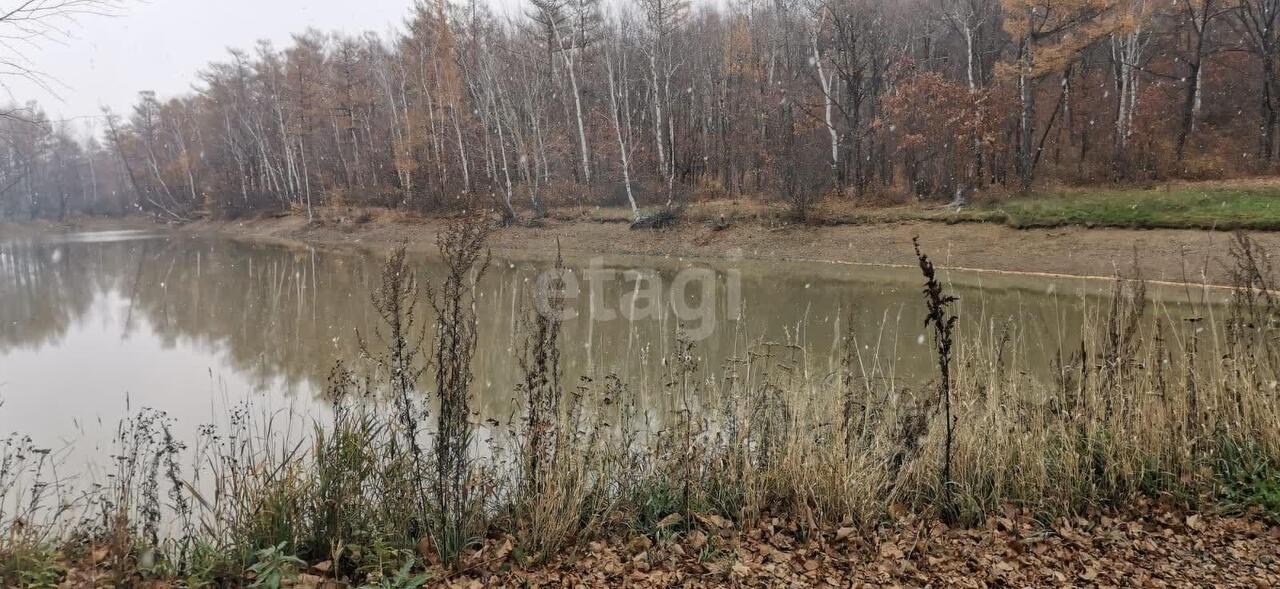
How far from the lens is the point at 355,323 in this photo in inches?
443

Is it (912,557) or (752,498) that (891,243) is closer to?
(752,498)

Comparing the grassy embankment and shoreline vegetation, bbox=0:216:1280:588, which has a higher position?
the grassy embankment

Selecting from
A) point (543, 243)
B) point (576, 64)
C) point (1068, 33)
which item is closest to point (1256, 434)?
point (543, 243)

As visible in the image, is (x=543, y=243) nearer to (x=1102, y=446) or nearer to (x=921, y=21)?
(x=921, y=21)

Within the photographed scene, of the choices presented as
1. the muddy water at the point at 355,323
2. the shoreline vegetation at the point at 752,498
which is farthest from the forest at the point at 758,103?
the shoreline vegetation at the point at 752,498

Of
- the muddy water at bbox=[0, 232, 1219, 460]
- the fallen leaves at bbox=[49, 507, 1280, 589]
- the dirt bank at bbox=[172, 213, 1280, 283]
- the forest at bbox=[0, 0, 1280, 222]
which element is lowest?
the fallen leaves at bbox=[49, 507, 1280, 589]

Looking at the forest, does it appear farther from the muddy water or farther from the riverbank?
the muddy water

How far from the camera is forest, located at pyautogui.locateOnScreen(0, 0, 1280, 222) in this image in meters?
23.4

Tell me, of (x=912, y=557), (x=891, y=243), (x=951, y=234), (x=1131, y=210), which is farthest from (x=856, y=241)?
(x=912, y=557)

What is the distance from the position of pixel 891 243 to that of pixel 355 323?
14.9 metres

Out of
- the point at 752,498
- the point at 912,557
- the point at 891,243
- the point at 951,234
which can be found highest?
the point at 951,234

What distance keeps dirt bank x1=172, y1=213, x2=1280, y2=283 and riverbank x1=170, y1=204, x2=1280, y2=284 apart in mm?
26

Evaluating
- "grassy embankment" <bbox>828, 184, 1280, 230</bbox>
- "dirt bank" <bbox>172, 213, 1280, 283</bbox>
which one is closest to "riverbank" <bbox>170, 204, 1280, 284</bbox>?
"dirt bank" <bbox>172, 213, 1280, 283</bbox>

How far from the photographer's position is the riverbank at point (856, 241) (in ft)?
50.0
